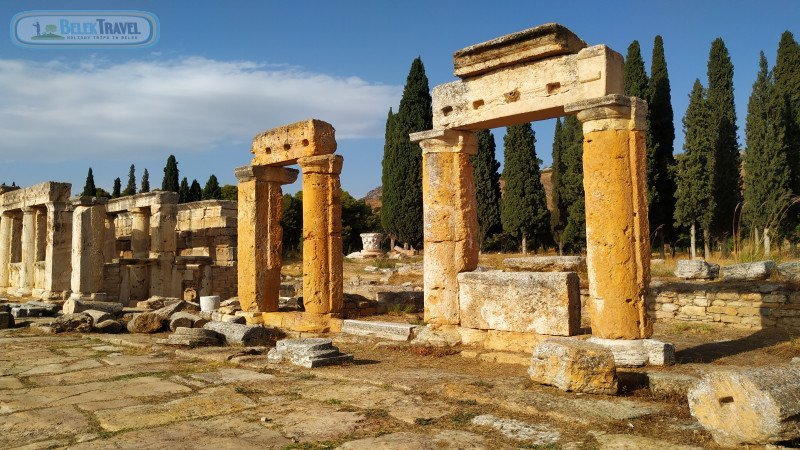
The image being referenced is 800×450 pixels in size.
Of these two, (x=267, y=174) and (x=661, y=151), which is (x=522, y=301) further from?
(x=661, y=151)

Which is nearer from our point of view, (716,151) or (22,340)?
(22,340)

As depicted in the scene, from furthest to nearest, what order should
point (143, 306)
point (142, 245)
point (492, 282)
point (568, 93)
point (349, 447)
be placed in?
1. point (142, 245)
2. point (143, 306)
3. point (492, 282)
4. point (568, 93)
5. point (349, 447)

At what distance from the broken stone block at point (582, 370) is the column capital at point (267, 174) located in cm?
813

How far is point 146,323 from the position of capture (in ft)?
38.0

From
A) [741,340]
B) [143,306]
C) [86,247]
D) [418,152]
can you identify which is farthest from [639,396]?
[418,152]

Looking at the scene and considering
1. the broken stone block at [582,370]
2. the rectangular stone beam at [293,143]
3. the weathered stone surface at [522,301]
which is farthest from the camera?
the rectangular stone beam at [293,143]

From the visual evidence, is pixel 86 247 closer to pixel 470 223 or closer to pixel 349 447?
pixel 470 223

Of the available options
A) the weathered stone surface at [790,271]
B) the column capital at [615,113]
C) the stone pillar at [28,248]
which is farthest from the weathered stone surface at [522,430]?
the stone pillar at [28,248]

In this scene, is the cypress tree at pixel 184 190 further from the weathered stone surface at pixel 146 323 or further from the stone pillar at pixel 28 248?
the weathered stone surface at pixel 146 323

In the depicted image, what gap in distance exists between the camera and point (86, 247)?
57.3 ft

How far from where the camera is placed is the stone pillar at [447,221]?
9.12 metres

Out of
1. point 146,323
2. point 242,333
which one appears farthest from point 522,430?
point 146,323

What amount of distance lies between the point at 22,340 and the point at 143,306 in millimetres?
4938

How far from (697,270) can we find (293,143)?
362 inches
